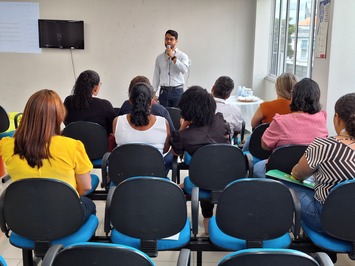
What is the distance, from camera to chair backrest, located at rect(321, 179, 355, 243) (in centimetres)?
180

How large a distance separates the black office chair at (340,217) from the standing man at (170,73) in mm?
3852

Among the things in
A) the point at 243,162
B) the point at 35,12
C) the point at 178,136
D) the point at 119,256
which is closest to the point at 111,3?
the point at 35,12

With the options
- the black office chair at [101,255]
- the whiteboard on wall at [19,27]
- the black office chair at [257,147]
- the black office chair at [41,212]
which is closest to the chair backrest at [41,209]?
the black office chair at [41,212]

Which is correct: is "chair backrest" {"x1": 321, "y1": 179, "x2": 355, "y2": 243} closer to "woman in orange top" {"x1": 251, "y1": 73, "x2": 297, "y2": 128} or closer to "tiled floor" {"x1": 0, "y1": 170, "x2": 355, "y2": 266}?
"tiled floor" {"x1": 0, "y1": 170, "x2": 355, "y2": 266}

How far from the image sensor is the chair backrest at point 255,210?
1816mm

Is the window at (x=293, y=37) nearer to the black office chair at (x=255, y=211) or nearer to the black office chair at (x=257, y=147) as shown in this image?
the black office chair at (x=257, y=147)

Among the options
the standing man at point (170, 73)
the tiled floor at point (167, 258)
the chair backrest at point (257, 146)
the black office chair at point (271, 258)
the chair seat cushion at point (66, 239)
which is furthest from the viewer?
the standing man at point (170, 73)

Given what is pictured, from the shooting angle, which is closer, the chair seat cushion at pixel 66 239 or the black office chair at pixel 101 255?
the black office chair at pixel 101 255

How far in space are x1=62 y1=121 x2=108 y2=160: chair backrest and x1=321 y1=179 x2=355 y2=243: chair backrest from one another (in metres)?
1.90

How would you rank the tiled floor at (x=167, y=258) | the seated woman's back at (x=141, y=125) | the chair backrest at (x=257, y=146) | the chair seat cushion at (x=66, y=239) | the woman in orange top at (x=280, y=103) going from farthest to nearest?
1. the woman in orange top at (x=280, y=103)
2. the chair backrest at (x=257, y=146)
3. the seated woman's back at (x=141, y=125)
4. the tiled floor at (x=167, y=258)
5. the chair seat cushion at (x=66, y=239)

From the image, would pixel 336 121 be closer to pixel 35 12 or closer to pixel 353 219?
pixel 353 219

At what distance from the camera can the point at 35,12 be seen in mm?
6738

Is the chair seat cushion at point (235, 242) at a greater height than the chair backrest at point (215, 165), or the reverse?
the chair backrest at point (215, 165)

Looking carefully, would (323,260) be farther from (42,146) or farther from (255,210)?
(42,146)
